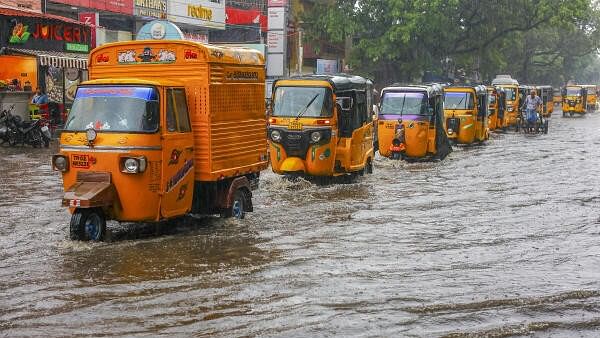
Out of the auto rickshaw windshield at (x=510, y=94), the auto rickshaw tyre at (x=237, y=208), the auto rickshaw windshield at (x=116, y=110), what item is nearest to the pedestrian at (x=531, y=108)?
the auto rickshaw windshield at (x=510, y=94)

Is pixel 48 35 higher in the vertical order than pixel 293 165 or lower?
higher

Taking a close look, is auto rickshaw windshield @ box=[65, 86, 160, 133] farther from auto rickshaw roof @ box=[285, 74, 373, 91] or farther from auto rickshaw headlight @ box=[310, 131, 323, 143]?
auto rickshaw roof @ box=[285, 74, 373, 91]

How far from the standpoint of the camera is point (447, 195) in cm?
1515

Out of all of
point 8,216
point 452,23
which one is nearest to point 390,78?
point 452,23

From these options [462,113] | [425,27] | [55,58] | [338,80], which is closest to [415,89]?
[338,80]

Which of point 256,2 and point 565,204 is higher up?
point 256,2

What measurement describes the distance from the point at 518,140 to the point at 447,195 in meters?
17.8

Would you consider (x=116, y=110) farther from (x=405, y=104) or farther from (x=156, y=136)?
(x=405, y=104)

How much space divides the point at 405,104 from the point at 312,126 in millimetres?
6387

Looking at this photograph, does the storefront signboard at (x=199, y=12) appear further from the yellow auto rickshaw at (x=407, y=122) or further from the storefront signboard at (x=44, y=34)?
the yellow auto rickshaw at (x=407, y=122)

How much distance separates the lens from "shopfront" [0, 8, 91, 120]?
969 inches

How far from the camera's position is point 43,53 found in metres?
25.1

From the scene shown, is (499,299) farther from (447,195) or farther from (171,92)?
(447,195)

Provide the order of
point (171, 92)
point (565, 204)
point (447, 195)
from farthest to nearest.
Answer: point (447, 195) → point (565, 204) → point (171, 92)
